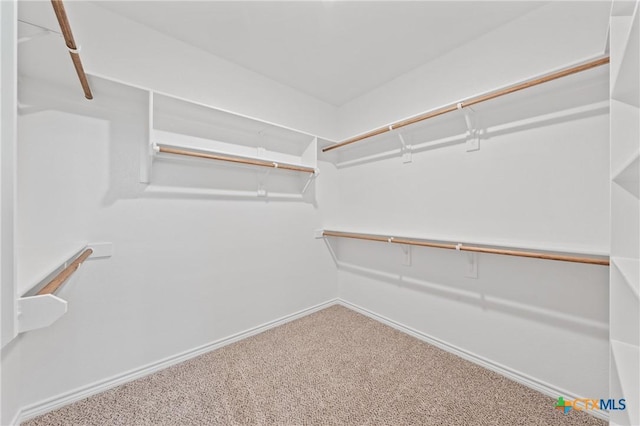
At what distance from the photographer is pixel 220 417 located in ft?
4.33

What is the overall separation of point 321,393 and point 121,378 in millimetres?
1301

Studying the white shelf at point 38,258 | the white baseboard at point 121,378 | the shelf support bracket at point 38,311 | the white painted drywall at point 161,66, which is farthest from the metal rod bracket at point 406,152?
the white shelf at point 38,258

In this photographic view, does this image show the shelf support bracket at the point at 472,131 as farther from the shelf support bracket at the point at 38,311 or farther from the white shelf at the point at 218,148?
the shelf support bracket at the point at 38,311

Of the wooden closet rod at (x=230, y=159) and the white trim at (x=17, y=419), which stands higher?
the wooden closet rod at (x=230, y=159)

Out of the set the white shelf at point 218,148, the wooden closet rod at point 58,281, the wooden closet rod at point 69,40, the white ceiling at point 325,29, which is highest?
the white ceiling at point 325,29

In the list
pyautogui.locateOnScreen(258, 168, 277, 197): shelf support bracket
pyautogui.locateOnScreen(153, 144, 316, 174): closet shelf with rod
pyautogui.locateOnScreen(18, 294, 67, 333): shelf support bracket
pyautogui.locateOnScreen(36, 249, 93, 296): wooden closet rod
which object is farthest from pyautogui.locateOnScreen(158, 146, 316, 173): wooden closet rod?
pyautogui.locateOnScreen(18, 294, 67, 333): shelf support bracket

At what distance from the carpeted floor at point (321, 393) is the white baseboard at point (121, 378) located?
40 millimetres

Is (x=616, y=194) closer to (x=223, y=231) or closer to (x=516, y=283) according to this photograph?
(x=516, y=283)

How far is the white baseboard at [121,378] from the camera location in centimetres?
130

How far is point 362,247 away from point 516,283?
4.41 ft

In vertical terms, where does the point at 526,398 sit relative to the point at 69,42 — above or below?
below

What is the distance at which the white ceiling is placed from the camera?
1.54m

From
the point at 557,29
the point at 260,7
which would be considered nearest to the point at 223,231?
the point at 260,7

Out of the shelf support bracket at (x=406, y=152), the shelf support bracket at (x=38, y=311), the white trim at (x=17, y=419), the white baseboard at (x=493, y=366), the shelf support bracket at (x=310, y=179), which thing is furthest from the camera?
the shelf support bracket at (x=310, y=179)
